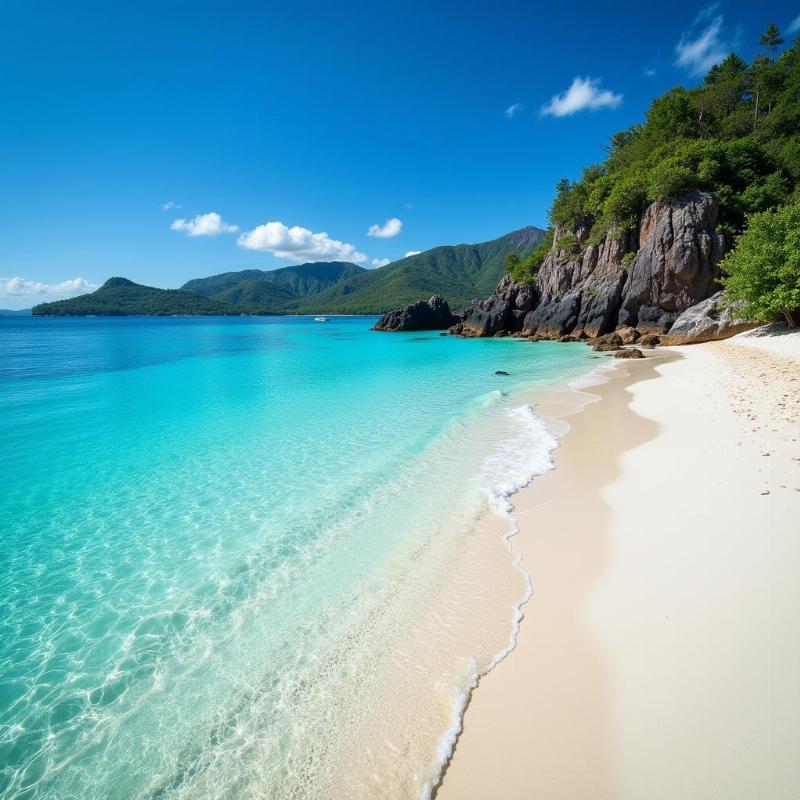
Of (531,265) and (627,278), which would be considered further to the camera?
(531,265)

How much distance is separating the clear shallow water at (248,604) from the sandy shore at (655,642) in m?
0.65

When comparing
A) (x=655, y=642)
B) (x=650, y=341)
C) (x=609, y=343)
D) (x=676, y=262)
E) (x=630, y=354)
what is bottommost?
(x=655, y=642)

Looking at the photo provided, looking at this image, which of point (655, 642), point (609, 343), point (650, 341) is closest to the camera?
point (655, 642)

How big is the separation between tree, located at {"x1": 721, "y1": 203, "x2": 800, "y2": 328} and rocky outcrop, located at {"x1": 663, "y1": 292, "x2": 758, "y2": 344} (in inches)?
202

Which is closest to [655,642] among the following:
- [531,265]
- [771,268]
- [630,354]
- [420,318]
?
[771,268]

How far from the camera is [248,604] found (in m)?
6.30

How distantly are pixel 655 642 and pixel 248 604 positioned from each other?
5.65 metres

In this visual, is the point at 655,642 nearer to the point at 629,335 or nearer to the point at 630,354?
the point at 630,354

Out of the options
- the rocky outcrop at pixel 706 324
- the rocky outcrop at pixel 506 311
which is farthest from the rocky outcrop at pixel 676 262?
the rocky outcrop at pixel 506 311

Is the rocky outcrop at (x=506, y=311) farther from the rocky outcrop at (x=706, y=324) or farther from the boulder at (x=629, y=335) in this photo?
the rocky outcrop at (x=706, y=324)

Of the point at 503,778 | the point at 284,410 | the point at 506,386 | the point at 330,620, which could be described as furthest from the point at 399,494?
the point at 506,386

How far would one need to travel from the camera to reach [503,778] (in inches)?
136

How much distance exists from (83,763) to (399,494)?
673 centimetres

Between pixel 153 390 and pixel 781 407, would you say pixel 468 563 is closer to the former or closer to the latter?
pixel 781 407
